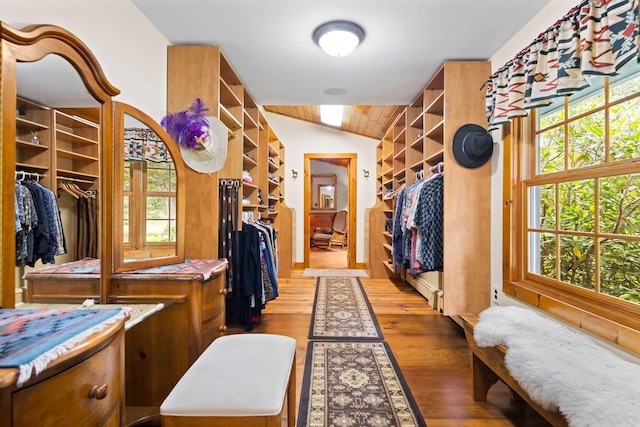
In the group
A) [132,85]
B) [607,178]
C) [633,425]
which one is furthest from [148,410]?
[607,178]

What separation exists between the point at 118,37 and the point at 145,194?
889mm

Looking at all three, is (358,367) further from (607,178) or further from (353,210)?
(353,210)

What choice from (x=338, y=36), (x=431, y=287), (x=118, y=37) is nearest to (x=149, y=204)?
(x=118, y=37)

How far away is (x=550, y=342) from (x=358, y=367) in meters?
1.13

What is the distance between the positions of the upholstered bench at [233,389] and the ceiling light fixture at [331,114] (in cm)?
355

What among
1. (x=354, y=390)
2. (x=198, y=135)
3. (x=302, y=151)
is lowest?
(x=354, y=390)

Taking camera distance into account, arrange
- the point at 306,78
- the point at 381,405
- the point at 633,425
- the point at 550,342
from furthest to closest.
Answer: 1. the point at 306,78
2. the point at 381,405
3. the point at 550,342
4. the point at 633,425

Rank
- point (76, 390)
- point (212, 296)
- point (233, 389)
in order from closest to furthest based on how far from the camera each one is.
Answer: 1. point (76, 390)
2. point (233, 389)
3. point (212, 296)

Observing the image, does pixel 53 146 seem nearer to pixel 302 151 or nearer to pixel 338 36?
pixel 338 36

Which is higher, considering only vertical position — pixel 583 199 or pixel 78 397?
pixel 583 199

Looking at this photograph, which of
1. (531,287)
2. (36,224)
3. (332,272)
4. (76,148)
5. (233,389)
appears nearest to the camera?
(233,389)

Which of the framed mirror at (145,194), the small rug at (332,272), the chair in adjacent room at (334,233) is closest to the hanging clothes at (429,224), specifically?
the framed mirror at (145,194)

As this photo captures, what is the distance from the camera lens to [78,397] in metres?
0.74

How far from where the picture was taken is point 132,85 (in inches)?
Answer: 69.6
